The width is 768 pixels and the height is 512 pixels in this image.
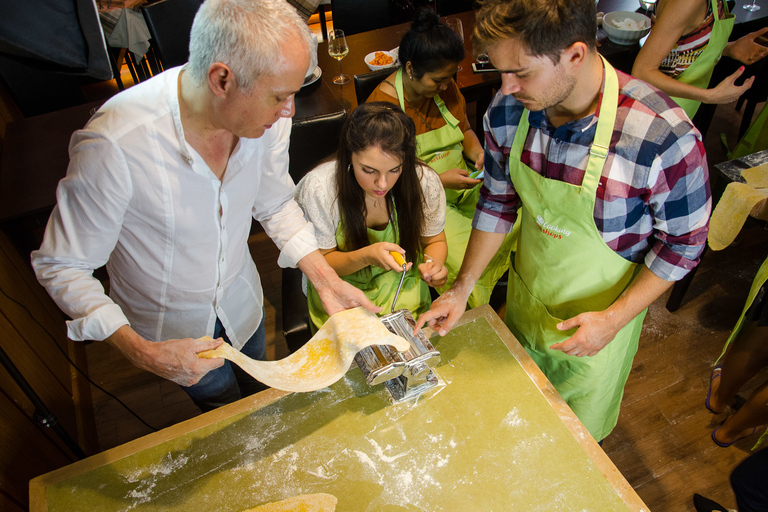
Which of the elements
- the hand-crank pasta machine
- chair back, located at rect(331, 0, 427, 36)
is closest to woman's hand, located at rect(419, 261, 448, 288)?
the hand-crank pasta machine

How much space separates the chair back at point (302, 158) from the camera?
2.10 meters

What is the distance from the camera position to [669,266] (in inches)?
53.2

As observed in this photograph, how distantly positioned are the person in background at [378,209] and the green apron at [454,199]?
259mm

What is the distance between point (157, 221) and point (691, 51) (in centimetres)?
244

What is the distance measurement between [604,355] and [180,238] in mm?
1284

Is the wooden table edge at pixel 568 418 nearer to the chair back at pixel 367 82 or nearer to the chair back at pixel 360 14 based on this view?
the chair back at pixel 367 82

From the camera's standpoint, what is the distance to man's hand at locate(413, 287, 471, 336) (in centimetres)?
156

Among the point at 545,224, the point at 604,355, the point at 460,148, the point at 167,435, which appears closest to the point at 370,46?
the point at 460,148

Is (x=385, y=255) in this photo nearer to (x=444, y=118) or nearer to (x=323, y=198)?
(x=323, y=198)

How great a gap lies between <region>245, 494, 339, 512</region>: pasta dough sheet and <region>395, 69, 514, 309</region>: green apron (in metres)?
1.17

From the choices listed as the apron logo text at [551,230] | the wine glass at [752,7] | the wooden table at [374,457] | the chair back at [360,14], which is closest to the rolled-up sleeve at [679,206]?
the apron logo text at [551,230]

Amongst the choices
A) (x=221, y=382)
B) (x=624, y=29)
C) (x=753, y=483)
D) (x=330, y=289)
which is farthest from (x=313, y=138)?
(x=753, y=483)

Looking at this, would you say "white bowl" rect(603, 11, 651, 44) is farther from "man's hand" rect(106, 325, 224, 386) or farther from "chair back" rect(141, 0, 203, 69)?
"man's hand" rect(106, 325, 224, 386)

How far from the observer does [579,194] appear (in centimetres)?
133
